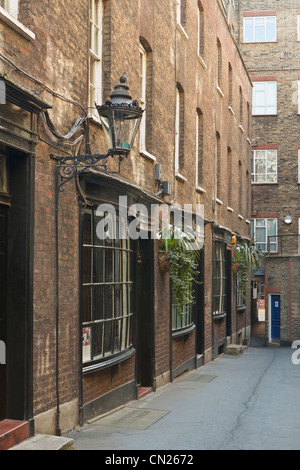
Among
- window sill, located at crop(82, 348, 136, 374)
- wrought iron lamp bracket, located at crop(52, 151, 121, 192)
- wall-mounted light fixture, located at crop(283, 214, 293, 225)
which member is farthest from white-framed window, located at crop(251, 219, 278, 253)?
wrought iron lamp bracket, located at crop(52, 151, 121, 192)

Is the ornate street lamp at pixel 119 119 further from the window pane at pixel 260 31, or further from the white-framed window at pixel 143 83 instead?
the window pane at pixel 260 31

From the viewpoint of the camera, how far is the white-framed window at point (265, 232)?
93.9 feet

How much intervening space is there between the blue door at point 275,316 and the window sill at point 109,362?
17.2 meters

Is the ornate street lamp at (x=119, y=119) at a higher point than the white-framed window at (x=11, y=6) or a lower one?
lower

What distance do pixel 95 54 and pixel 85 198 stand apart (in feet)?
7.19

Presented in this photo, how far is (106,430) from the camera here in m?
7.78

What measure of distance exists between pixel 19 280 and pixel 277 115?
80.0 feet

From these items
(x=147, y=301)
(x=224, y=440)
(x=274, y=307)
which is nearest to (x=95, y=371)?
(x=224, y=440)

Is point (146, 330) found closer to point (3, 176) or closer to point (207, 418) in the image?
point (207, 418)

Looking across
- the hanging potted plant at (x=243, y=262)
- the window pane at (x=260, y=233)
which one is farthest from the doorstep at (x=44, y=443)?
the window pane at (x=260, y=233)

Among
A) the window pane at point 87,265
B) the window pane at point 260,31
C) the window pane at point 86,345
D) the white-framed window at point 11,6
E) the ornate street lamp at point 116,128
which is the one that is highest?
the window pane at point 260,31

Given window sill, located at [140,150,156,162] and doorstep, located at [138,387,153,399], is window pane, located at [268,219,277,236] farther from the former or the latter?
doorstep, located at [138,387,153,399]

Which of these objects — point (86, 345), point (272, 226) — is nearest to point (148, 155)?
point (86, 345)

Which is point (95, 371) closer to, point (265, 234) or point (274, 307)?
point (274, 307)
